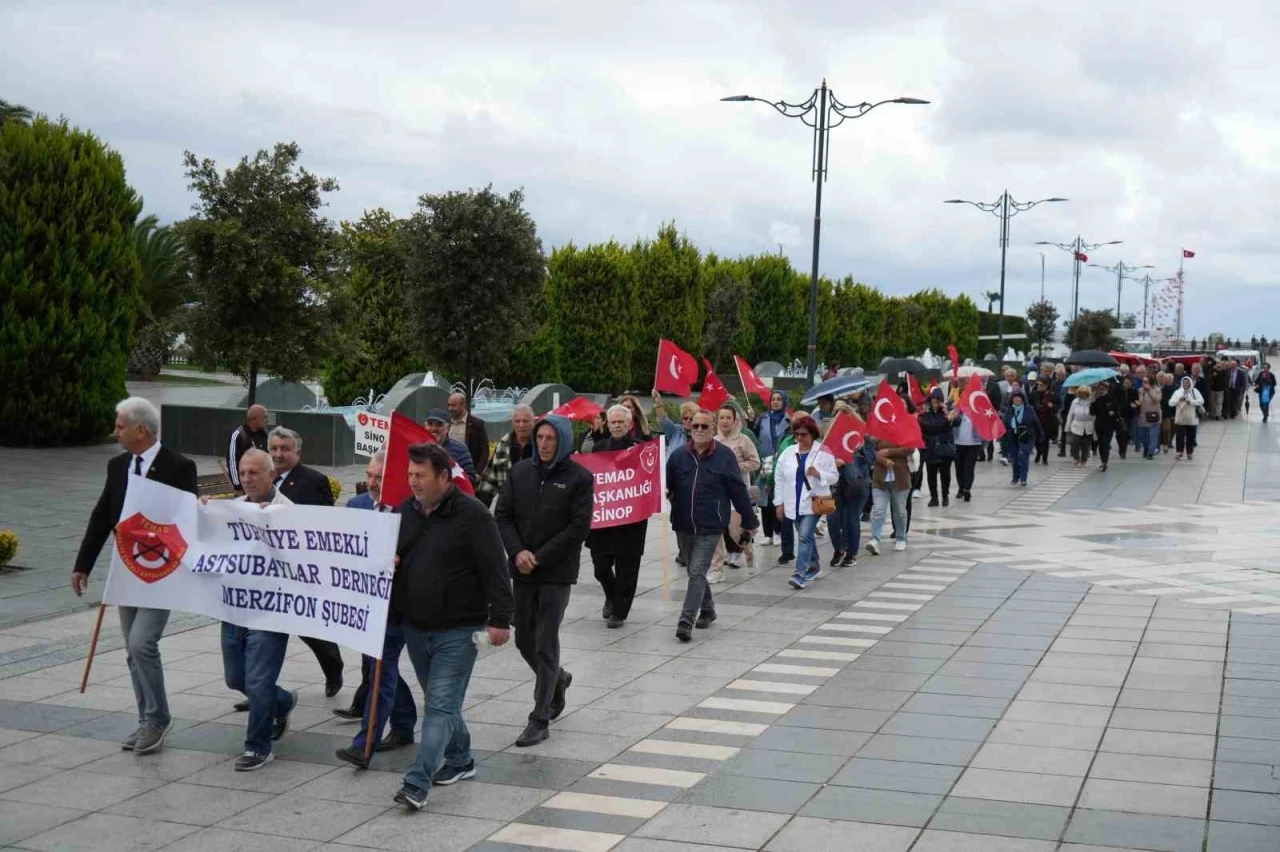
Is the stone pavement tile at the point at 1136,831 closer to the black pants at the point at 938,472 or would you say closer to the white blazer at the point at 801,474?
the white blazer at the point at 801,474

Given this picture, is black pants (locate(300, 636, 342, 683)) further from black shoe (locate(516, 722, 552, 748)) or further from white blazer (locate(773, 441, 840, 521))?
white blazer (locate(773, 441, 840, 521))

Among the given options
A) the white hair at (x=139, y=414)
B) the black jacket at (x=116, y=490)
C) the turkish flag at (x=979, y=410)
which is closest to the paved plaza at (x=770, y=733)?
the black jacket at (x=116, y=490)

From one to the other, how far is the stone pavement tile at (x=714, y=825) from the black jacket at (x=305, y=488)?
8.83 ft

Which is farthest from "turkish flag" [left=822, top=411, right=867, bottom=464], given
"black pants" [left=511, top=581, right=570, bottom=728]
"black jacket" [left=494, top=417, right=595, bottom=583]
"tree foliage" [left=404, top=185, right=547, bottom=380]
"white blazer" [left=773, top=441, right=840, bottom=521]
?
"tree foliage" [left=404, top=185, right=547, bottom=380]

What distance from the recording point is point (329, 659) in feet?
30.0

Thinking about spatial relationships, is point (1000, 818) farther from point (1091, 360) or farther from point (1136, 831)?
point (1091, 360)

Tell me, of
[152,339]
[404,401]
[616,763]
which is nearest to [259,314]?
[404,401]

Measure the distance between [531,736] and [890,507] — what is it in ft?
30.2

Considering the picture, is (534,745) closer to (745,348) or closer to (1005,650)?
(1005,650)

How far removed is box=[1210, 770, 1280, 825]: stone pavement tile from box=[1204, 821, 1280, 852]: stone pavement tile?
0.30 ft

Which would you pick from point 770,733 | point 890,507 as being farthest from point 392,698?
point 890,507

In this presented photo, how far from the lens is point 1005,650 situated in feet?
36.4

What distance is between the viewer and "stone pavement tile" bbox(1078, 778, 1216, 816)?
23.1 feet

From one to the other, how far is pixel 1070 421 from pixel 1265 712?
1985cm
